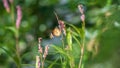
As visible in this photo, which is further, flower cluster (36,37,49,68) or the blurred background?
the blurred background

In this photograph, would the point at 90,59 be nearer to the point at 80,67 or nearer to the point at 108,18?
the point at 108,18

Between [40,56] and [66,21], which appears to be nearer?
[40,56]

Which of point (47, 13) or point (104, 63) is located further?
point (47, 13)

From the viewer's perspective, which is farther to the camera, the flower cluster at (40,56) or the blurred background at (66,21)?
the blurred background at (66,21)

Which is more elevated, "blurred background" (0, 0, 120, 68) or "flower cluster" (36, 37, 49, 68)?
"blurred background" (0, 0, 120, 68)

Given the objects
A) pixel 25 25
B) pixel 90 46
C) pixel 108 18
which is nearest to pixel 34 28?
pixel 25 25

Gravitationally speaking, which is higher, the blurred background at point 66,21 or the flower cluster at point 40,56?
the blurred background at point 66,21

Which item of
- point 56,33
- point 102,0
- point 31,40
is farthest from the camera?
point 31,40

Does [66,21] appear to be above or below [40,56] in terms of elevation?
above
